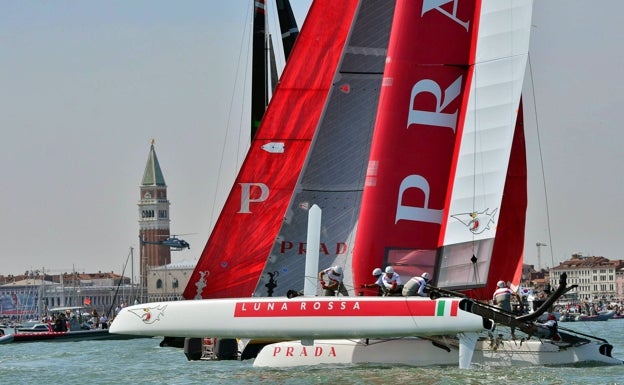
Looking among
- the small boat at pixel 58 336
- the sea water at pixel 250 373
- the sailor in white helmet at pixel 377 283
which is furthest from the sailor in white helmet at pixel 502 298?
the small boat at pixel 58 336

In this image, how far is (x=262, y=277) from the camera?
2053 cm

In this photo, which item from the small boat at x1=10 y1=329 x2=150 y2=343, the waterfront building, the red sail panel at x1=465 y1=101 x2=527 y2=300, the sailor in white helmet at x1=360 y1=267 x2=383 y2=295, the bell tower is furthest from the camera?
the bell tower

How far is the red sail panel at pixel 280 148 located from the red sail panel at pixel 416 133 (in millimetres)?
2125

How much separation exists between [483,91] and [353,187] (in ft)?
9.69

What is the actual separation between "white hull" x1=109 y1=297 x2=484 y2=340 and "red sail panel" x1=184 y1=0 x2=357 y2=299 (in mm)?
2494

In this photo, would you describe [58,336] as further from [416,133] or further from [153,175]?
[153,175]

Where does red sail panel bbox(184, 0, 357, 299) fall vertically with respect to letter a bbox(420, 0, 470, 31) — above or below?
below

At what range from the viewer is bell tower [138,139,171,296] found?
193 m

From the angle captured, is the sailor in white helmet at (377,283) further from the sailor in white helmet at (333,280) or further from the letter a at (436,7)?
the letter a at (436,7)

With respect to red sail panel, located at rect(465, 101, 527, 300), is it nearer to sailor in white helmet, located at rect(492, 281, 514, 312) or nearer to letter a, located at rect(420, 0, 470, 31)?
sailor in white helmet, located at rect(492, 281, 514, 312)

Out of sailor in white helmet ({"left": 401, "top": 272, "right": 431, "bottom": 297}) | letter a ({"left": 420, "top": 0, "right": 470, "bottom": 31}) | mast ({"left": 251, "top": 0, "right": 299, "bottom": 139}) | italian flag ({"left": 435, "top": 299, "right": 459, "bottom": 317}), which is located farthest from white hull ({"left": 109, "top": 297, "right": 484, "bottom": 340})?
mast ({"left": 251, "top": 0, "right": 299, "bottom": 139})

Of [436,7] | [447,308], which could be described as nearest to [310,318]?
[447,308]

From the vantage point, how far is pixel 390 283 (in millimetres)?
18094

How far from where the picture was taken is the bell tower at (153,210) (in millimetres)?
193125
